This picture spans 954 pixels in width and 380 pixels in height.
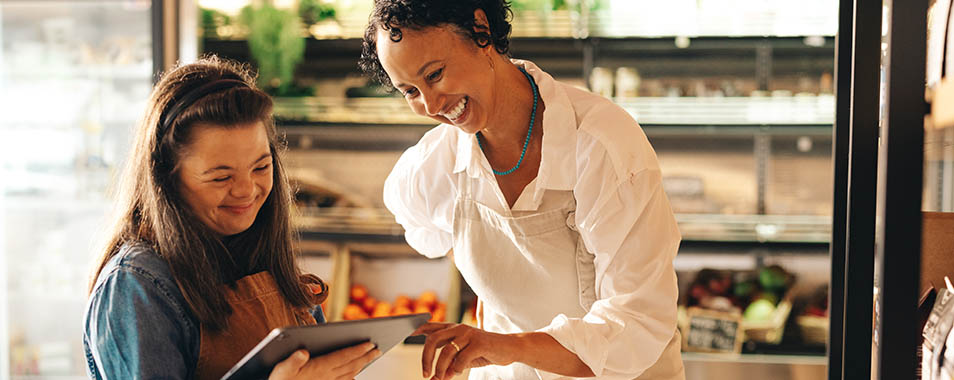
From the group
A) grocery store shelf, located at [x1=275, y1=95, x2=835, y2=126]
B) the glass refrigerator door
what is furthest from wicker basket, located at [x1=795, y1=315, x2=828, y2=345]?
the glass refrigerator door

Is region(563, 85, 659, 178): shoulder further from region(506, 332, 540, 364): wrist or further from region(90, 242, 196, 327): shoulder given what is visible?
region(90, 242, 196, 327): shoulder

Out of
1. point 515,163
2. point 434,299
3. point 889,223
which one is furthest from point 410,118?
point 889,223

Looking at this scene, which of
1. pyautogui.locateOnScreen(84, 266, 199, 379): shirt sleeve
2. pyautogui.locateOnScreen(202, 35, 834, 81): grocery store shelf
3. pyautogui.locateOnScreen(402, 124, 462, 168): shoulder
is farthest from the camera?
pyautogui.locateOnScreen(202, 35, 834, 81): grocery store shelf

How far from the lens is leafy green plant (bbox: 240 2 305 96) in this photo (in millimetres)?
3465

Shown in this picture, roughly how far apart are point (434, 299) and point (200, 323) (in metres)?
2.30

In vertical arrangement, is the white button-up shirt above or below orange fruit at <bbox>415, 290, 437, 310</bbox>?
above

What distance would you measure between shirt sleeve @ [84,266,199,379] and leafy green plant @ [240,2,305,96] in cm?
240

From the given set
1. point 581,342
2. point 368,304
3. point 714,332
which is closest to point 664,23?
point 714,332

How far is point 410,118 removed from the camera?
11.1 feet

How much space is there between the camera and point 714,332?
3053 mm

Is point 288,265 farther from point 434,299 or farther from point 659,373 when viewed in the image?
point 434,299

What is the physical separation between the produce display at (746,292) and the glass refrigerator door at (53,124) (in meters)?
2.52

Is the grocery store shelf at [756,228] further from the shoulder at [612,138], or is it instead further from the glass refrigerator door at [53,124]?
the glass refrigerator door at [53,124]

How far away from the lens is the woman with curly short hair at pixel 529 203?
133 cm
